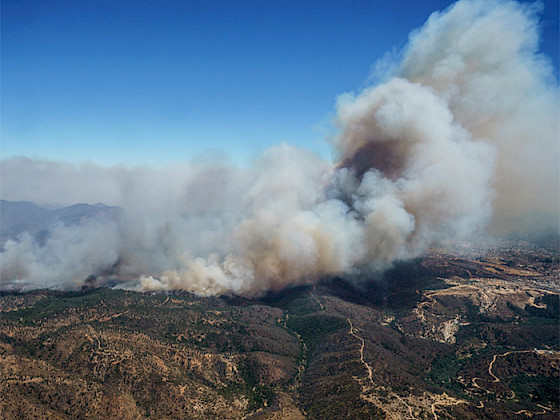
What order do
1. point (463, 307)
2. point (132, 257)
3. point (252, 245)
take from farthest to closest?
point (132, 257) < point (252, 245) < point (463, 307)

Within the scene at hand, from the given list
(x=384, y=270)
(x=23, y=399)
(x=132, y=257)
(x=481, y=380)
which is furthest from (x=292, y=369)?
(x=132, y=257)

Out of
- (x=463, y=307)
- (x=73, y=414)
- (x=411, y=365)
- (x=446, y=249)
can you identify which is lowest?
(x=73, y=414)

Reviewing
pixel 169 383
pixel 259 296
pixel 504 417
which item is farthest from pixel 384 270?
pixel 169 383

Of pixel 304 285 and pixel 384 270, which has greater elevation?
pixel 384 270

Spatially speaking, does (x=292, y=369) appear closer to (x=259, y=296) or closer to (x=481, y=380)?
(x=481, y=380)

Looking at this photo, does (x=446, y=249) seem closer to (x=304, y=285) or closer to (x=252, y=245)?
(x=304, y=285)

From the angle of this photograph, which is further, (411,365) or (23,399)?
(411,365)

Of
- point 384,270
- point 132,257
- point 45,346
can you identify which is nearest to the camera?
point 45,346
